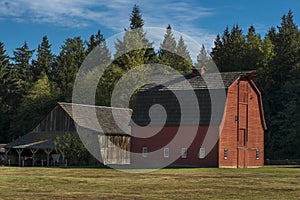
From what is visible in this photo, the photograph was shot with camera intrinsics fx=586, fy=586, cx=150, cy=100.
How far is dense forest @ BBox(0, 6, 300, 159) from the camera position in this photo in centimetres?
7394

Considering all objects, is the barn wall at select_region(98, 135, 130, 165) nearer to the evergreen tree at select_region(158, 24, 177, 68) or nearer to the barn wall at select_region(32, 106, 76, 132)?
Answer: the barn wall at select_region(32, 106, 76, 132)

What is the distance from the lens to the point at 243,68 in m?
81.6

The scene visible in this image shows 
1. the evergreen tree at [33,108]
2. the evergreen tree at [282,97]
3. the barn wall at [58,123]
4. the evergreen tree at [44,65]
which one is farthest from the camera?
the evergreen tree at [44,65]

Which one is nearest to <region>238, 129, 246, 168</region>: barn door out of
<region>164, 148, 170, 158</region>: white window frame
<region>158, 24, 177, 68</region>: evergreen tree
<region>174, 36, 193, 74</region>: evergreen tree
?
<region>164, 148, 170, 158</region>: white window frame

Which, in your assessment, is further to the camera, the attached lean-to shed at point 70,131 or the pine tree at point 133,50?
the pine tree at point 133,50

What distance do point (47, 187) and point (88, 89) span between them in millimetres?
50579

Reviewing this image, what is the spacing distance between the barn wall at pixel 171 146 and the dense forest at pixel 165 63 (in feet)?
52.6

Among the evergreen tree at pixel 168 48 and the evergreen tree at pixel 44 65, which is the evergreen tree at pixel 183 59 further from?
the evergreen tree at pixel 44 65

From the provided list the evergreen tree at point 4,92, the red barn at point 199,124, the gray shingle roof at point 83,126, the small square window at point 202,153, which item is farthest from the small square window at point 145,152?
the evergreen tree at point 4,92

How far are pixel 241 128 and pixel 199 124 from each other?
5347 millimetres

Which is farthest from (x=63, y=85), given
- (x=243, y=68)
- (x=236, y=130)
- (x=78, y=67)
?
(x=236, y=130)

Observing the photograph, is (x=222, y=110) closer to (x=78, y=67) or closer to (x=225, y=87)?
(x=225, y=87)

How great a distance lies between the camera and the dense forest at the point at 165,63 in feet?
243

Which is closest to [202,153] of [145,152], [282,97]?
[145,152]
